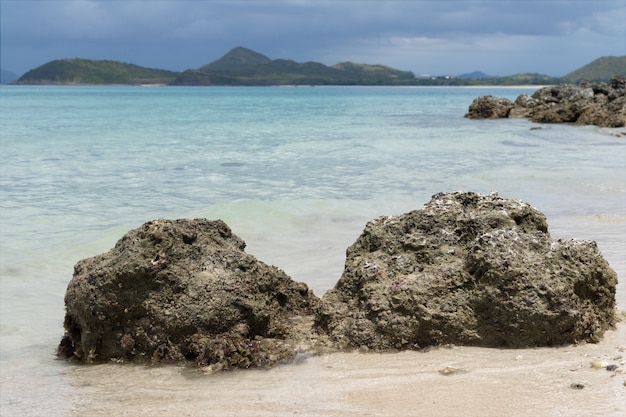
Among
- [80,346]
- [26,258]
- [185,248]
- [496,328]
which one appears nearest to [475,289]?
[496,328]

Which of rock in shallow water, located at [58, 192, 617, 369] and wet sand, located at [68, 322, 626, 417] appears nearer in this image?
wet sand, located at [68, 322, 626, 417]

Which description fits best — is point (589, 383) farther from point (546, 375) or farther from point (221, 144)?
point (221, 144)

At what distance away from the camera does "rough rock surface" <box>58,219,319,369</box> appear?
16.1 feet

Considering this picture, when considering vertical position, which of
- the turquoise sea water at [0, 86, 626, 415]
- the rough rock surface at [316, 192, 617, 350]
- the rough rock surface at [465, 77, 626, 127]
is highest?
the rough rock surface at [465, 77, 626, 127]

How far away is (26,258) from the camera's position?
28.2 feet

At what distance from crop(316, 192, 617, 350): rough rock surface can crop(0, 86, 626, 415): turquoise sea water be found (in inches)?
75.3

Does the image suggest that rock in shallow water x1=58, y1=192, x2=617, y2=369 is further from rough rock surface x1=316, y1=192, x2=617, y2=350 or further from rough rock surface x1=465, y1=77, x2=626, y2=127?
rough rock surface x1=465, y1=77, x2=626, y2=127

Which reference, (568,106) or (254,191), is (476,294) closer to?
(254,191)

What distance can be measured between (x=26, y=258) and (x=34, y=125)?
1036 inches

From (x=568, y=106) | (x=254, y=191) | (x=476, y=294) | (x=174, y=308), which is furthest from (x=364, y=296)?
(x=568, y=106)

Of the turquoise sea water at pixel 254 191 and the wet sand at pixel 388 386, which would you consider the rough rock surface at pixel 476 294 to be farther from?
the turquoise sea water at pixel 254 191

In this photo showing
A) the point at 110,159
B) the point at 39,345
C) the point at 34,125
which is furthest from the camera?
the point at 34,125

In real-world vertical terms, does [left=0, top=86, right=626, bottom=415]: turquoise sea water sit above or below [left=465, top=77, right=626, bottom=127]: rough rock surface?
below

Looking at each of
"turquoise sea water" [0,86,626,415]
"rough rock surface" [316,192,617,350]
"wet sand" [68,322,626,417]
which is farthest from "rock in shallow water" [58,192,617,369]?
"turquoise sea water" [0,86,626,415]
